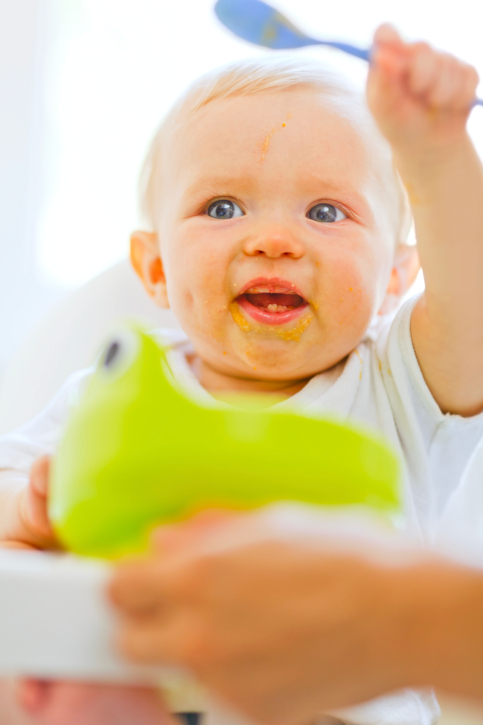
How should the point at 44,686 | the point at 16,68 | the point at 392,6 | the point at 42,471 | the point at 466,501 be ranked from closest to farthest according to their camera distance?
the point at 44,686, the point at 42,471, the point at 466,501, the point at 392,6, the point at 16,68

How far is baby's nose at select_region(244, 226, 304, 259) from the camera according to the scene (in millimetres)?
685

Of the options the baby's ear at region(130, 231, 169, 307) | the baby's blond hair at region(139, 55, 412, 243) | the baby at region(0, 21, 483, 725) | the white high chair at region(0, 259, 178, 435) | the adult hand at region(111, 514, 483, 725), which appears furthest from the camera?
the white high chair at region(0, 259, 178, 435)

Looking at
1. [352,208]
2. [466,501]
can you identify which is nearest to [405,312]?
[352,208]

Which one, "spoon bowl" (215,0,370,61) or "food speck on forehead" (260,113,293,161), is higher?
"food speck on forehead" (260,113,293,161)

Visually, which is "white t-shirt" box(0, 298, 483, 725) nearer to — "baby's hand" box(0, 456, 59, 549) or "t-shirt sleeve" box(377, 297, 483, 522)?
"t-shirt sleeve" box(377, 297, 483, 522)

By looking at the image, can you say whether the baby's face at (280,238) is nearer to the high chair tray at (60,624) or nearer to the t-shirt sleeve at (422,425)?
the t-shirt sleeve at (422,425)

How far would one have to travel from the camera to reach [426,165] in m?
0.55

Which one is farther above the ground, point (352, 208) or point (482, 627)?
point (352, 208)

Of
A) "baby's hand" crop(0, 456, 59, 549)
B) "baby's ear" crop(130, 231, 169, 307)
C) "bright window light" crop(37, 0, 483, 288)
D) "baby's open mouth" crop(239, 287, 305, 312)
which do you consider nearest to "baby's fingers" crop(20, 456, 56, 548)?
"baby's hand" crop(0, 456, 59, 549)

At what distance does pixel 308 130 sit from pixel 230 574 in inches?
21.6

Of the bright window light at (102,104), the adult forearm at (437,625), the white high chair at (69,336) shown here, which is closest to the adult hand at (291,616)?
the adult forearm at (437,625)

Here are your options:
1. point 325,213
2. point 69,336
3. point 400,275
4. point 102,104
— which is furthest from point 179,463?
point 102,104

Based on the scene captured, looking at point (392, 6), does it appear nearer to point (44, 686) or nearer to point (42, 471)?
point (42, 471)

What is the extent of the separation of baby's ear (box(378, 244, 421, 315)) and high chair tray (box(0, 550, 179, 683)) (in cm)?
62
